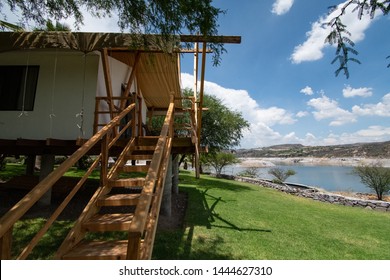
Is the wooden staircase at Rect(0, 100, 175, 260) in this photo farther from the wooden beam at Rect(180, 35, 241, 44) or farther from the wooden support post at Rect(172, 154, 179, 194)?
the wooden support post at Rect(172, 154, 179, 194)

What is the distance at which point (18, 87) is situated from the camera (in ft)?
24.4

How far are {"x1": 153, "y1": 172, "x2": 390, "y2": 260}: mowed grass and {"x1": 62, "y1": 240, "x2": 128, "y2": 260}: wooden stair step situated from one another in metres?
1.49

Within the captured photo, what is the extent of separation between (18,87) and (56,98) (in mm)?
1187

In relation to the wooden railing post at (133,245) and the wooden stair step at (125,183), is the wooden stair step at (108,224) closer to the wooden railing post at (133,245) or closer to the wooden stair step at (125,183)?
the wooden stair step at (125,183)

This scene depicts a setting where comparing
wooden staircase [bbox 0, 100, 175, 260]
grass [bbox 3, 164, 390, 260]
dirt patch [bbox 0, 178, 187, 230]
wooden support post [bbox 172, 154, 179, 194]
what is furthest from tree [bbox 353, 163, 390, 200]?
wooden staircase [bbox 0, 100, 175, 260]

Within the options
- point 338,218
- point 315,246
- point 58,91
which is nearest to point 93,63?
point 58,91

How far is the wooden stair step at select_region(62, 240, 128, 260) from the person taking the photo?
3213 mm

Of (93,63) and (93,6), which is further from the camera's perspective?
(93,63)

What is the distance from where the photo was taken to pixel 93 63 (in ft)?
24.3

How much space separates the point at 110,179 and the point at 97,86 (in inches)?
137

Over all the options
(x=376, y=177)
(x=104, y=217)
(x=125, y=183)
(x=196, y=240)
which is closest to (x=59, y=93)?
(x=125, y=183)

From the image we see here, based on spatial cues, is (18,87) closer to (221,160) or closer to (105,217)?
(105,217)
